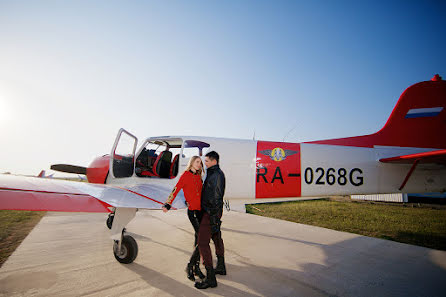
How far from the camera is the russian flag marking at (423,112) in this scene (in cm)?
491

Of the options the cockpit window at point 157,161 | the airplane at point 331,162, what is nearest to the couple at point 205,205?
Result: the airplane at point 331,162

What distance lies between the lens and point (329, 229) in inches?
248

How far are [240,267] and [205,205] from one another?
4.73ft

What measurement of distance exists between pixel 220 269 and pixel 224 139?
2.85 m

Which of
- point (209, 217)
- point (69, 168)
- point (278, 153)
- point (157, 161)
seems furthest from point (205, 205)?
point (69, 168)

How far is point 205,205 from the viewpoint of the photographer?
3.04 meters

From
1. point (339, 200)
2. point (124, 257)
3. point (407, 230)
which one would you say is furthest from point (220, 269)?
point (339, 200)

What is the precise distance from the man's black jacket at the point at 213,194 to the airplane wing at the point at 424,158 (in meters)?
3.99

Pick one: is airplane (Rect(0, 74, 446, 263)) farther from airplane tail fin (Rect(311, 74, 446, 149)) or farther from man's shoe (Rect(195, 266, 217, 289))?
man's shoe (Rect(195, 266, 217, 289))

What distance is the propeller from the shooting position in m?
6.09

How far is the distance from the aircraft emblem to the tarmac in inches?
79.3

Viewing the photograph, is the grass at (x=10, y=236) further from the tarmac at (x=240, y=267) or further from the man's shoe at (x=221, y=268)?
the man's shoe at (x=221, y=268)

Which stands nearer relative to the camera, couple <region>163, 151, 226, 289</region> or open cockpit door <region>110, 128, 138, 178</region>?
couple <region>163, 151, 226, 289</region>

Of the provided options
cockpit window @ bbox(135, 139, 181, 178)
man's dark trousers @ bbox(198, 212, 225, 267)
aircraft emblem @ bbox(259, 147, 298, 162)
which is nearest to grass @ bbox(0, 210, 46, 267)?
cockpit window @ bbox(135, 139, 181, 178)
